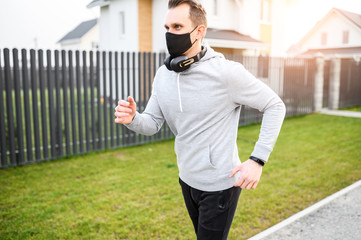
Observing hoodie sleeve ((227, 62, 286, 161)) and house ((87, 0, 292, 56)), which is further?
house ((87, 0, 292, 56))

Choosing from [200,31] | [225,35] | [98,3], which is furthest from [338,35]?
[200,31]

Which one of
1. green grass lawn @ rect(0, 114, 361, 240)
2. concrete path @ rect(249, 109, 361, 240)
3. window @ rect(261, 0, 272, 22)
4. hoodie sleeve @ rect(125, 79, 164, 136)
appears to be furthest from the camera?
window @ rect(261, 0, 272, 22)

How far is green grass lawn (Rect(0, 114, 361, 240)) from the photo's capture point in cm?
385

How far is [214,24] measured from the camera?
55.1 feet

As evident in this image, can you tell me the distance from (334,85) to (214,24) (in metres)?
7.02

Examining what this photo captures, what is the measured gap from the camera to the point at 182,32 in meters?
2.01

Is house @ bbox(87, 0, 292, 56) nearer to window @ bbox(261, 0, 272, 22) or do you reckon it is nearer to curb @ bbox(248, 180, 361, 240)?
window @ bbox(261, 0, 272, 22)

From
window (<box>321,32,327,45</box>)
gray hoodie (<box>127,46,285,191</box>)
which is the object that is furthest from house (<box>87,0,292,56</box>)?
gray hoodie (<box>127,46,285,191</box>)

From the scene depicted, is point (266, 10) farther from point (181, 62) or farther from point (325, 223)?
point (181, 62)

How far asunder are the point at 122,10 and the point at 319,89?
11655mm

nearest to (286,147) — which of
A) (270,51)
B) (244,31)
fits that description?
(244,31)

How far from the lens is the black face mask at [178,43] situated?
2027 mm

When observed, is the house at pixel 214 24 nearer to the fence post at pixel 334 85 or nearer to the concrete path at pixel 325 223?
the fence post at pixel 334 85

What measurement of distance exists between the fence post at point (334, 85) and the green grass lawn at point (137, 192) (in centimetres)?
838
